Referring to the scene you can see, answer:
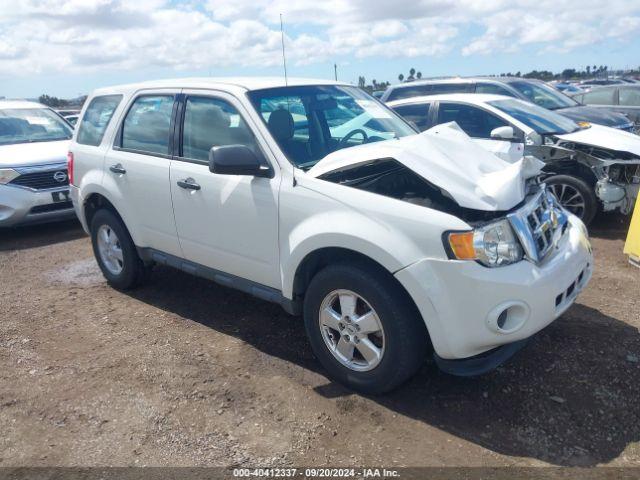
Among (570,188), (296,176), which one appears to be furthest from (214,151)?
(570,188)

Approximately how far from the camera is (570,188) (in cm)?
650

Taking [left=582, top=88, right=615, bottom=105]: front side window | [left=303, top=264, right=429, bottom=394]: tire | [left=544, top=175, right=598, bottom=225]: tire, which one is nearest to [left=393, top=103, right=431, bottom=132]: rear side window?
[left=544, top=175, right=598, bottom=225]: tire

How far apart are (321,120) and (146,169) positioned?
150 cm

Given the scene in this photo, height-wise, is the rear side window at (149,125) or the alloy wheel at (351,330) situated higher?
the rear side window at (149,125)

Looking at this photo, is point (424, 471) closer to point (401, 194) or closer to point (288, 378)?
point (288, 378)

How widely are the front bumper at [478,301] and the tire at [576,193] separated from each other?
378cm

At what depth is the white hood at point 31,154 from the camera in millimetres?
7543

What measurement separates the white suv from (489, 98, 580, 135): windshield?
314cm

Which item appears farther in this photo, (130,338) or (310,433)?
(130,338)

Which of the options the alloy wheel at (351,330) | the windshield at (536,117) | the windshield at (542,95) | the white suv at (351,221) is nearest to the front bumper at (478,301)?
the white suv at (351,221)

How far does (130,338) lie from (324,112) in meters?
2.38

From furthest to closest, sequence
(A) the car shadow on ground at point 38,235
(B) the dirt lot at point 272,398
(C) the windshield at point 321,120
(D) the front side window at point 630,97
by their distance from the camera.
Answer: (D) the front side window at point 630,97, (A) the car shadow on ground at point 38,235, (C) the windshield at point 321,120, (B) the dirt lot at point 272,398

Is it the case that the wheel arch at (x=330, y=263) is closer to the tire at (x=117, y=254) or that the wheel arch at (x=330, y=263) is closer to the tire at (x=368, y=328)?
the tire at (x=368, y=328)

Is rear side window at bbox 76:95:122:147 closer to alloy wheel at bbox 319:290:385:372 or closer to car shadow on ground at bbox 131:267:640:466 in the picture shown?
car shadow on ground at bbox 131:267:640:466
